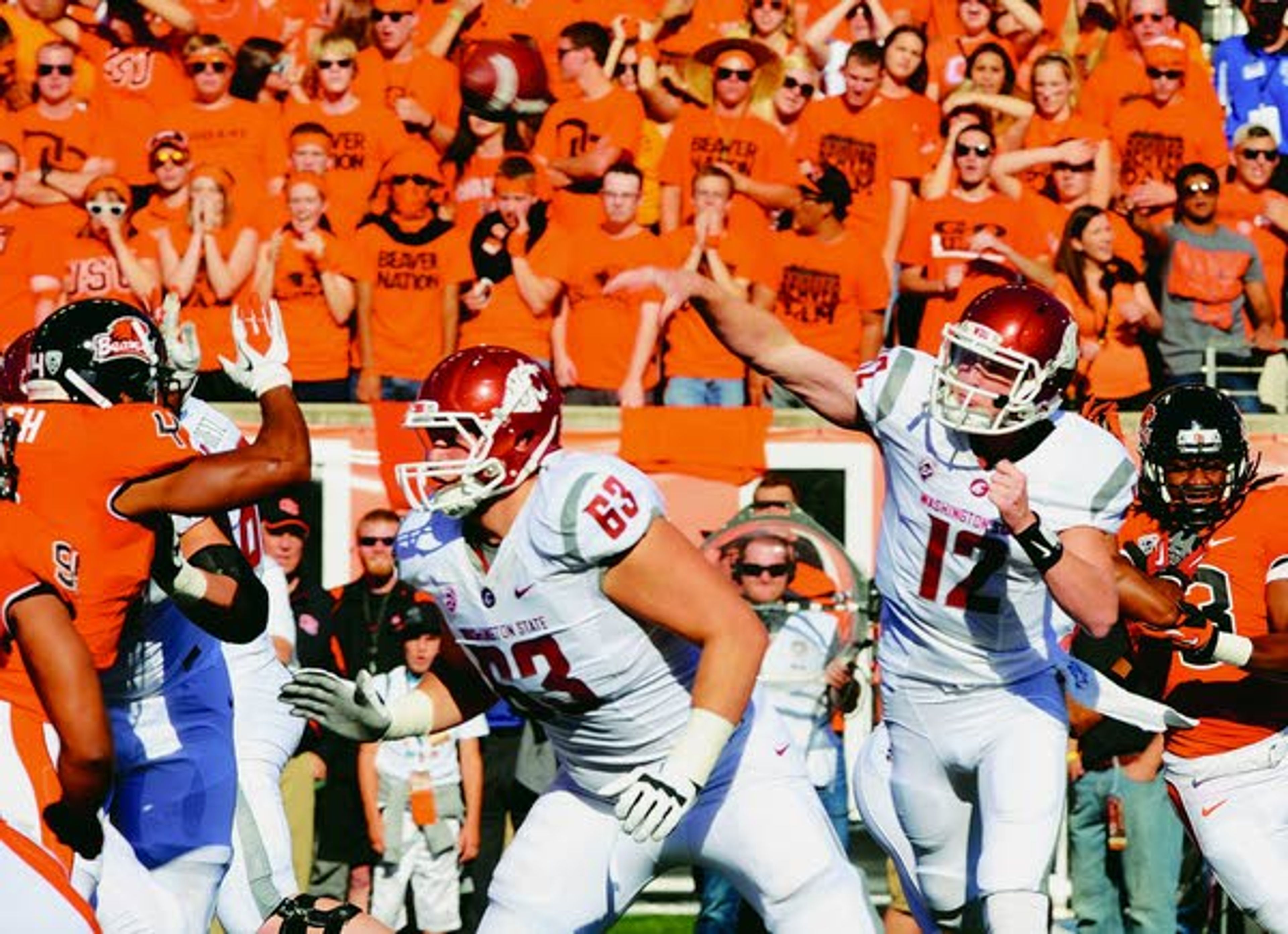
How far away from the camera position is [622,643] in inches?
212

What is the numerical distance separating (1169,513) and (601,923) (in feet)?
6.91

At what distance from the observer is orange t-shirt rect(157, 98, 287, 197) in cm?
1060

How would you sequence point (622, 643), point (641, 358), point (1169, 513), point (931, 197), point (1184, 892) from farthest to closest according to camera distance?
1. point (931, 197)
2. point (641, 358)
3. point (1184, 892)
4. point (1169, 513)
5. point (622, 643)

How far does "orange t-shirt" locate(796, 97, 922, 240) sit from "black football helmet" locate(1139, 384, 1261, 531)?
4.31 metres

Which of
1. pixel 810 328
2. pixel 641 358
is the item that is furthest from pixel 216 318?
pixel 810 328

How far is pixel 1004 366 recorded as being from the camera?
5988 mm

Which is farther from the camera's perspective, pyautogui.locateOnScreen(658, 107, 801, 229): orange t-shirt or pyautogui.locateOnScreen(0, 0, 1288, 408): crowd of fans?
pyautogui.locateOnScreen(658, 107, 801, 229): orange t-shirt

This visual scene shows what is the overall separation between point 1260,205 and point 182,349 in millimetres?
6170

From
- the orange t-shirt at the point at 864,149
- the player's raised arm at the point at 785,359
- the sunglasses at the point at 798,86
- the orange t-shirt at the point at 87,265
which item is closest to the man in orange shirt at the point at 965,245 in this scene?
the orange t-shirt at the point at 864,149

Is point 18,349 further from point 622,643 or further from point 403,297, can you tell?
point 403,297

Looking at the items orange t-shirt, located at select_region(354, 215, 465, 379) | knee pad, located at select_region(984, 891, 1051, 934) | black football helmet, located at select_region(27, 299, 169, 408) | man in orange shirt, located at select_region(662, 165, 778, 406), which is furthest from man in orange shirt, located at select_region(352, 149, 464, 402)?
knee pad, located at select_region(984, 891, 1051, 934)

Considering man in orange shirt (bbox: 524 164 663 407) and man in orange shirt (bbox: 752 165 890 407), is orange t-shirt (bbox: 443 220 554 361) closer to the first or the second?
man in orange shirt (bbox: 524 164 663 407)

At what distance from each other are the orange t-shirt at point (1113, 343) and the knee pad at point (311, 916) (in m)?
5.33

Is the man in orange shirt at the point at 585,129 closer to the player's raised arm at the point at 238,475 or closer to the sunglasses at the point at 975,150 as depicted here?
the sunglasses at the point at 975,150
